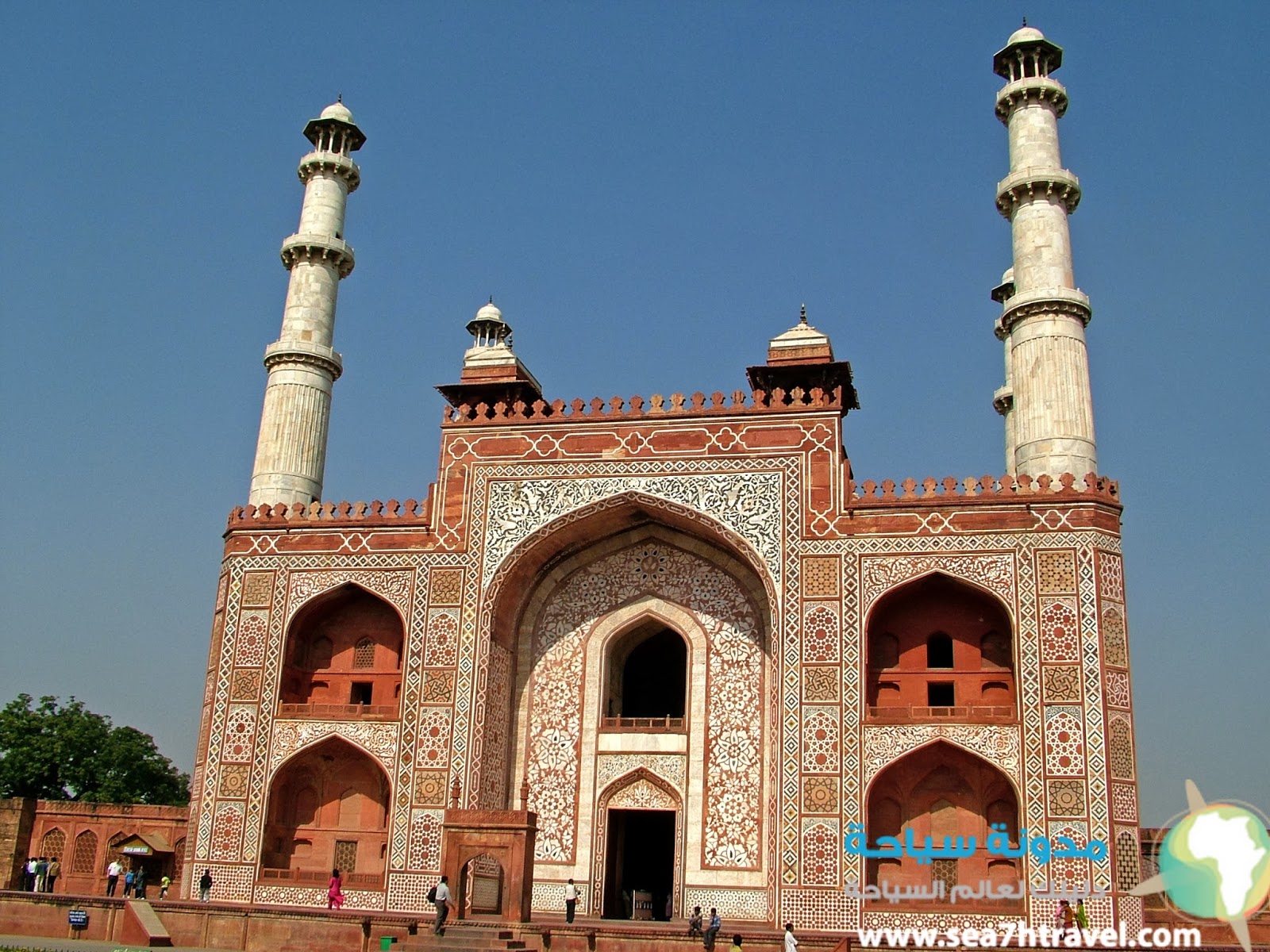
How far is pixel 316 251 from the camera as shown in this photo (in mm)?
23812

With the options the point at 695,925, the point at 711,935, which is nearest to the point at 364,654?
the point at 695,925

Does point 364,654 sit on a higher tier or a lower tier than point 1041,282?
lower

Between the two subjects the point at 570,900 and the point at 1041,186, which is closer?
the point at 570,900

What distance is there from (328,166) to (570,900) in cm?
1352

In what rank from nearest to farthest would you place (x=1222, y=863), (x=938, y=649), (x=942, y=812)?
(x=1222, y=863) → (x=942, y=812) → (x=938, y=649)

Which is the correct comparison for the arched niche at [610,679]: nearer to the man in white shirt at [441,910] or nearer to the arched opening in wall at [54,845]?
the man in white shirt at [441,910]

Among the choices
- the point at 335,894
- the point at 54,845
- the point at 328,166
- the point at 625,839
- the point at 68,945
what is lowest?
the point at 68,945

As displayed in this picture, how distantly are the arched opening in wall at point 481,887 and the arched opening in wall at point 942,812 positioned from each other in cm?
476

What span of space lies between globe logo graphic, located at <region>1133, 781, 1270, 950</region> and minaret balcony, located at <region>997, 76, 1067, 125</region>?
1151 cm

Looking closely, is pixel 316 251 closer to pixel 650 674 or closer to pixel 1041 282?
pixel 650 674

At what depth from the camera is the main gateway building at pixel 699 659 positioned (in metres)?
17.8

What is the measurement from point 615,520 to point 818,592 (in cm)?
341

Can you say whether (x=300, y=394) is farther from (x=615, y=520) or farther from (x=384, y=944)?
(x=384, y=944)

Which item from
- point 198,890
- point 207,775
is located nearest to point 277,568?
point 207,775
